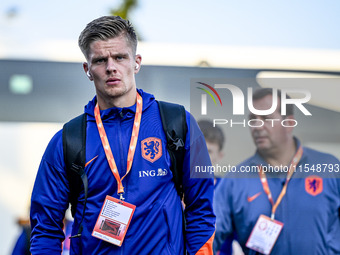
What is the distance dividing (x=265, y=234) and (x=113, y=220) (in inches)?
108

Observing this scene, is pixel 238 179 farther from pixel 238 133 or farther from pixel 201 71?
pixel 201 71

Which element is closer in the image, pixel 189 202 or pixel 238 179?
pixel 189 202

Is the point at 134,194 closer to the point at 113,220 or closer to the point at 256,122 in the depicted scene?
the point at 113,220

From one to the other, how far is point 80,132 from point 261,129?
3.02m

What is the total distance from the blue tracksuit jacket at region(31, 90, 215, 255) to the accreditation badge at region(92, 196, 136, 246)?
0.08ft

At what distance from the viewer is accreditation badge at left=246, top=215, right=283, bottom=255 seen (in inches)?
200

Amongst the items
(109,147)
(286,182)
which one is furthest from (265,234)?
(109,147)

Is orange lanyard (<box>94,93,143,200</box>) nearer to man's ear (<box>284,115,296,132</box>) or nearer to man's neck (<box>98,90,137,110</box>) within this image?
man's neck (<box>98,90,137,110</box>)

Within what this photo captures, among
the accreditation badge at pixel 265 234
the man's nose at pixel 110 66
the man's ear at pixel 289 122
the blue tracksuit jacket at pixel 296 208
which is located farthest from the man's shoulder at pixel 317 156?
the man's nose at pixel 110 66

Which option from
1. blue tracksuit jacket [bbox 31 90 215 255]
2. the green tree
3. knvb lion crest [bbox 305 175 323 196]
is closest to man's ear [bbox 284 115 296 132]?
knvb lion crest [bbox 305 175 323 196]

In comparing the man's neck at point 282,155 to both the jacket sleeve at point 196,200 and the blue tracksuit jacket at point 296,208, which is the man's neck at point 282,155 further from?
the jacket sleeve at point 196,200

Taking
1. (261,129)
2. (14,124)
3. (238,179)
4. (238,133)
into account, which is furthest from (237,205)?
(14,124)

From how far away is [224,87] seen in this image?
7.39 metres

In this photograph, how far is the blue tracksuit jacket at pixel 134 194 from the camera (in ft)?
8.66
